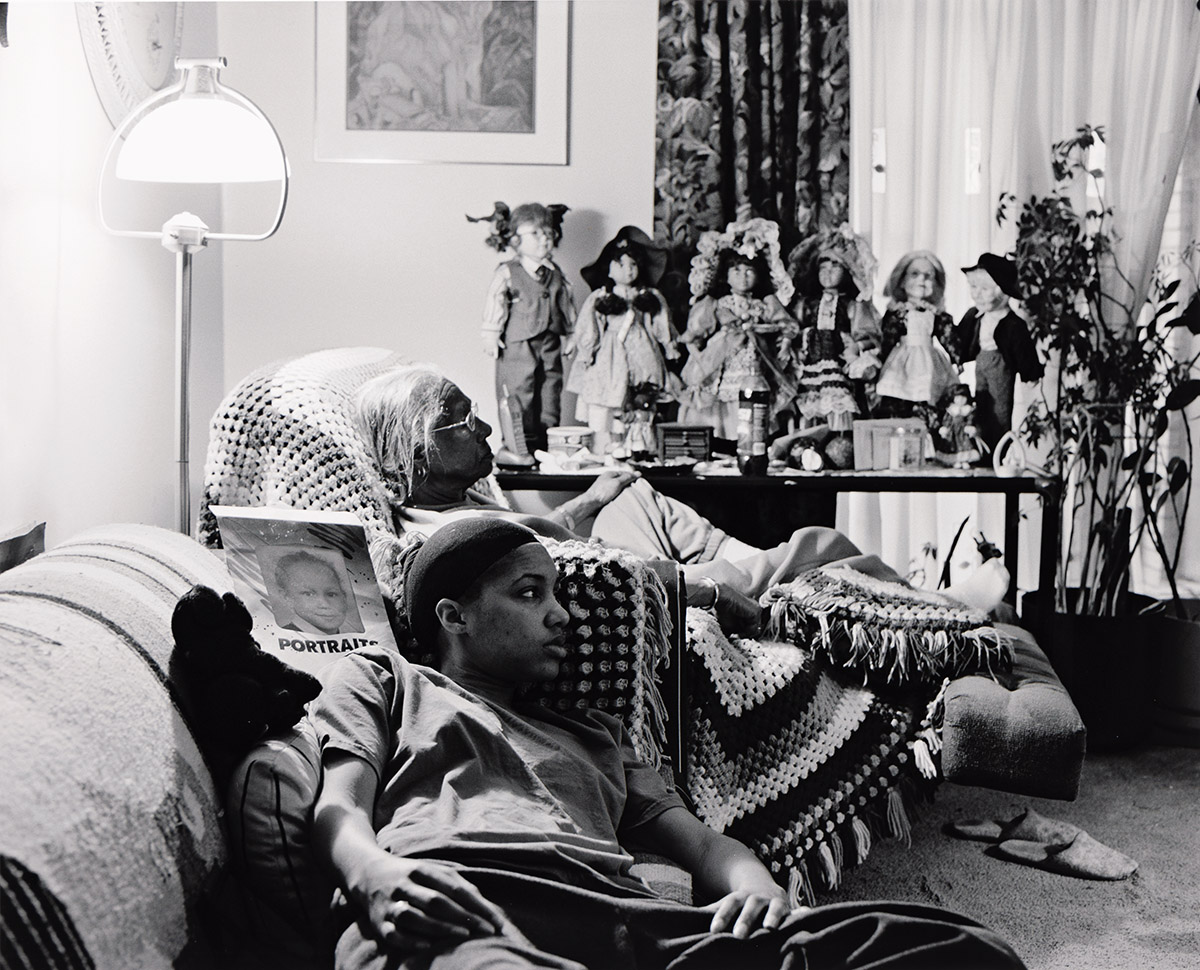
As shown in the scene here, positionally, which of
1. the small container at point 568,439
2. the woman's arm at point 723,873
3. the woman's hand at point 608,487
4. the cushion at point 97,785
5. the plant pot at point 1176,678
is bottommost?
the plant pot at point 1176,678

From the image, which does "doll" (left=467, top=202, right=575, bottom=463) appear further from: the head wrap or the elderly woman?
the head wrap

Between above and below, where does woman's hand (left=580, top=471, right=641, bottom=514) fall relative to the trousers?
above

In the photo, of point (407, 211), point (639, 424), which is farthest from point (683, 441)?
point (407, 211)

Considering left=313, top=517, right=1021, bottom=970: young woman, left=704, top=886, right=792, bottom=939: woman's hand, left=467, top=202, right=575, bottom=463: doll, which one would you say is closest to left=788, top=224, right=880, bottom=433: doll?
left=467, top=202, right=575, bottom=463: doll

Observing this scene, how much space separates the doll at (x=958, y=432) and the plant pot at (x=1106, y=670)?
0.56m

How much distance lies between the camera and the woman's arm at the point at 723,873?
44.4 inches

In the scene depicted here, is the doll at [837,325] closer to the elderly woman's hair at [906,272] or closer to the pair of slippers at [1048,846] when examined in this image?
the elderly woman's hair at [906,272]

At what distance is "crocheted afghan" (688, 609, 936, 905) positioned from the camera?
2.11 metres

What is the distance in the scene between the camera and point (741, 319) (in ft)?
12.1

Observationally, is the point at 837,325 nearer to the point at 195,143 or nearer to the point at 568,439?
the point at 568,439

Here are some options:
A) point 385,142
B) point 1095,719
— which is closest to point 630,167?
point 385,142

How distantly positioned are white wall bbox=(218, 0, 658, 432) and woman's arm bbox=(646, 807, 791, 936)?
264 cm

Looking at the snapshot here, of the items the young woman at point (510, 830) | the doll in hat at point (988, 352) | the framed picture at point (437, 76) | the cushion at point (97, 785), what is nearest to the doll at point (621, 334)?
the framed picture at point (437, 76)

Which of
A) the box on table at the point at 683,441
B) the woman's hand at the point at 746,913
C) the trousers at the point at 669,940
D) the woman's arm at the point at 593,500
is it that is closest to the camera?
the trousers at the point at 669,940
